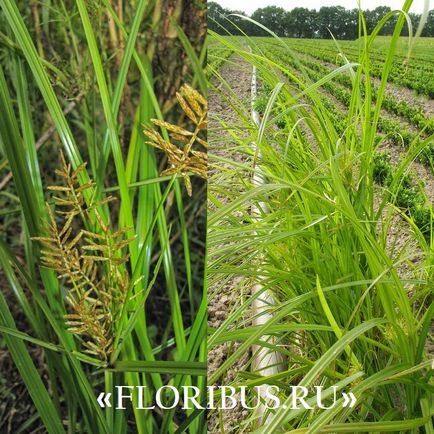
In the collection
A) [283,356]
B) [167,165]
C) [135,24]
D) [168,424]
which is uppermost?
[135,24]

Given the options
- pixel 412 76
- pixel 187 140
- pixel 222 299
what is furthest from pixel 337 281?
pixel 412 76

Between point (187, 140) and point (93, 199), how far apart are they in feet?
0.29

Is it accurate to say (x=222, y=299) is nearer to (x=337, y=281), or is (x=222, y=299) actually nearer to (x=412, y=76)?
(x=337, y=281)

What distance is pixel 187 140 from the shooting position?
45cm

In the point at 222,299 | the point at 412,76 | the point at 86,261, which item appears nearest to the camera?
the point at 86,261

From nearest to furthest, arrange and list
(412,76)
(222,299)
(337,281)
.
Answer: (337,281) → (222,299) → (412,76)

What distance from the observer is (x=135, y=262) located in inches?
17.8

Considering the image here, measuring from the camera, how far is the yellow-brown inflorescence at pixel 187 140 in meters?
0.44

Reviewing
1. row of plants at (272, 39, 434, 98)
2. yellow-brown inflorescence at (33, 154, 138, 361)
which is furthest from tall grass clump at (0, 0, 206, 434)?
row of plants at (272, 39, 434, 98)

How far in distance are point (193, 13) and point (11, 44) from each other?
0.15 meters

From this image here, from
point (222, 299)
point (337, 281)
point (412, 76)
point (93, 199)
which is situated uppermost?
point (412, 76)

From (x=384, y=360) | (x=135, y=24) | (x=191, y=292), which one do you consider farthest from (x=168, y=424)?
(x=384, y=360)

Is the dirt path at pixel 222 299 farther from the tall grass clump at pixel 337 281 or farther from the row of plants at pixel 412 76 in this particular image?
the row of plants at pixel 412 76

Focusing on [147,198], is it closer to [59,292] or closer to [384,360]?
[59,292]
